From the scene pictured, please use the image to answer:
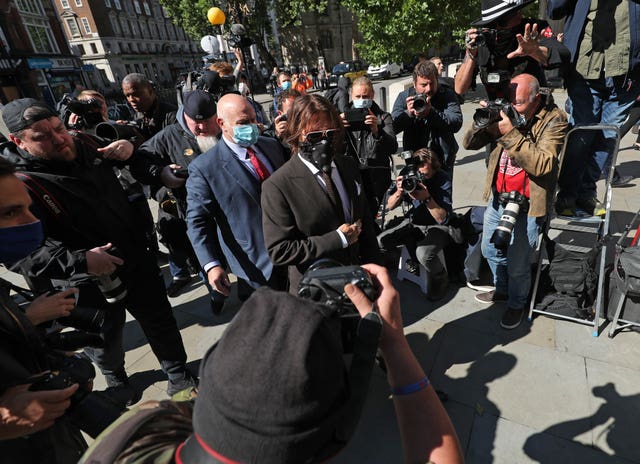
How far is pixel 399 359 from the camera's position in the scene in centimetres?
104

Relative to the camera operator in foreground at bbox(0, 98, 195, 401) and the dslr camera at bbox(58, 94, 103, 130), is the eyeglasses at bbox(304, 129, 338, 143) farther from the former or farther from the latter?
the dslr camera at bbox(58, 94, 103, 130)

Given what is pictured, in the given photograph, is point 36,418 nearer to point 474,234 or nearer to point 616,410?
point 616,410

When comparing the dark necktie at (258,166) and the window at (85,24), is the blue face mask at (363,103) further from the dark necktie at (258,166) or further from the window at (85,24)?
the window at (85,24)

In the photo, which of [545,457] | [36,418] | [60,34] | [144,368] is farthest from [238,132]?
[60,34]

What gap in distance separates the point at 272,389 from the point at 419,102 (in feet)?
12.0

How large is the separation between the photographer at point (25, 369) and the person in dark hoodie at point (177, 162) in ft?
3.81

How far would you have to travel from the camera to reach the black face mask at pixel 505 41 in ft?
9.62

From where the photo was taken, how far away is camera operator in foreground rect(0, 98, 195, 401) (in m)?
1.99

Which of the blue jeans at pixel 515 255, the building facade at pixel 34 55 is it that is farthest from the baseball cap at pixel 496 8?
the building facade at pixel 34 55

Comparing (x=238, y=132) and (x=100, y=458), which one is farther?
(x=238, y=132)

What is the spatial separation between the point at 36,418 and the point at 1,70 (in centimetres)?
4299

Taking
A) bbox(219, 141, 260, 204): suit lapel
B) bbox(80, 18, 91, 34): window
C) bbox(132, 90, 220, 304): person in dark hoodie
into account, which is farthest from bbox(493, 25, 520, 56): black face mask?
bbox(80, 18, 91, 34): window

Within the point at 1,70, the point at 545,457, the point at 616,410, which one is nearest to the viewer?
the point at 545,457

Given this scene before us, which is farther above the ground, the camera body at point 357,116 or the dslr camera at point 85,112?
the dslr camera at point 85,112
